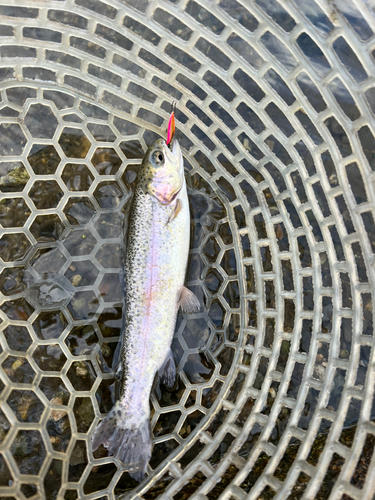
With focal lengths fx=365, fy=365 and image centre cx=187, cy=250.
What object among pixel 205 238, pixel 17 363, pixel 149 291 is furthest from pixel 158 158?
pixel 17 363

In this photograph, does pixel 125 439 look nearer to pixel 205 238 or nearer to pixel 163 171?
pixel 205 238

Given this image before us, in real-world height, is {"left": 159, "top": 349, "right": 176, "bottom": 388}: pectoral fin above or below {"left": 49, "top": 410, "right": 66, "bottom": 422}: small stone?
above

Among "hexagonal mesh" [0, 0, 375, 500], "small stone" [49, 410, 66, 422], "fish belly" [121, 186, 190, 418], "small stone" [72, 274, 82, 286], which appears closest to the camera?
"hexagonal mesh" [0, 0, 375, 500]

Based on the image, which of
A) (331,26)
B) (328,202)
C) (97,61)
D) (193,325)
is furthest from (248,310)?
(97,61)

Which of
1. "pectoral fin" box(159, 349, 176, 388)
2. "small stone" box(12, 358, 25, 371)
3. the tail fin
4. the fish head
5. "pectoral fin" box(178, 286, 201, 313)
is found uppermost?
the fish head

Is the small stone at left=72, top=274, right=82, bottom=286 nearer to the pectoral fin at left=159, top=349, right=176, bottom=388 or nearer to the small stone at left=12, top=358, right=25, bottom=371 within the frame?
the small stone at left=12, top=358, right=25, bottom=371

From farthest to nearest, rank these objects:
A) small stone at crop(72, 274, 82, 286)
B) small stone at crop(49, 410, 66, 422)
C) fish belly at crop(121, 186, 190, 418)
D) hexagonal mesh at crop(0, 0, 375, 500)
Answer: small stone at crop(72, 274, 82, 286) < small stone at crop(49, 410, 66, 422) < fish belly at crop(121, 186, 190, 418) < hexagonal mesh at crop(0, 0, 375, 500)

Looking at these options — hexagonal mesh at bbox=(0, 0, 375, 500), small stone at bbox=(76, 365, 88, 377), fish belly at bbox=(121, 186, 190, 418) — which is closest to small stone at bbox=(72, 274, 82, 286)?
hexagonal mesh at bbox=(0, 0, 375, 500)
